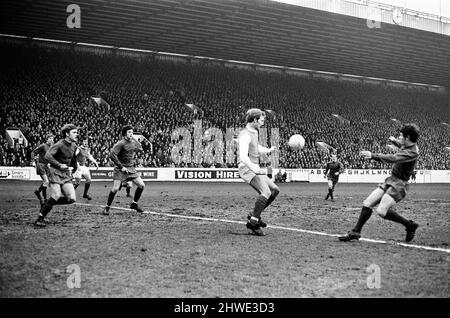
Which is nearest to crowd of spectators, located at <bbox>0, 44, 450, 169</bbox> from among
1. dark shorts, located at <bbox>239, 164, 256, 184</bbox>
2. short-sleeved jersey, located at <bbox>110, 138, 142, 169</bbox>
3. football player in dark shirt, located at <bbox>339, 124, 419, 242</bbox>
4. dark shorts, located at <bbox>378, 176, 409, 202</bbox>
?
short-sleeved jersey, located at <bbox>110, 138, 142, 169</bbox>

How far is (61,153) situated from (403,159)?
20.9 feet

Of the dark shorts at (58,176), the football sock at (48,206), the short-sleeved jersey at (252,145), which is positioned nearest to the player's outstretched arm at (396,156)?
the short-sleeved jersey at (252,145)

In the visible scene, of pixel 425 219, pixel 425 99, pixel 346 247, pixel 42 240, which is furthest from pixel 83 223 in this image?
pixel 425 99

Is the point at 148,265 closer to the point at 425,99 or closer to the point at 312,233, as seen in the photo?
the point at 312,233

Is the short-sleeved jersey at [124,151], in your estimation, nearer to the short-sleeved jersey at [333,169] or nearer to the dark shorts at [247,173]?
the dark shorts at [247,173]

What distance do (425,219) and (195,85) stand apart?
32966 mm

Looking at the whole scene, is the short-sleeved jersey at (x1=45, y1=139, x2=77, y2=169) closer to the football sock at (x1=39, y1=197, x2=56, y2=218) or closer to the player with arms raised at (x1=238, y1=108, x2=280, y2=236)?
the football sock at (x1=39, y1=197, x2=56, y2=218)

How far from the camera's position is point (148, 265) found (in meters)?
6.29

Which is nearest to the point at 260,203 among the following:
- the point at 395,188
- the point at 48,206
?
the point at 395,188

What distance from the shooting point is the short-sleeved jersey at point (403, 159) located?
7.91 meters

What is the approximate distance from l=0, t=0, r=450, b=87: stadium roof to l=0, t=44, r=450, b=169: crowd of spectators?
193 centimetres

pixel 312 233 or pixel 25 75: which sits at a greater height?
pixel 25 75

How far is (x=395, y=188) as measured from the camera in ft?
26.5

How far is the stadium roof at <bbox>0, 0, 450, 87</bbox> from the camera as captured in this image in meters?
32.9
